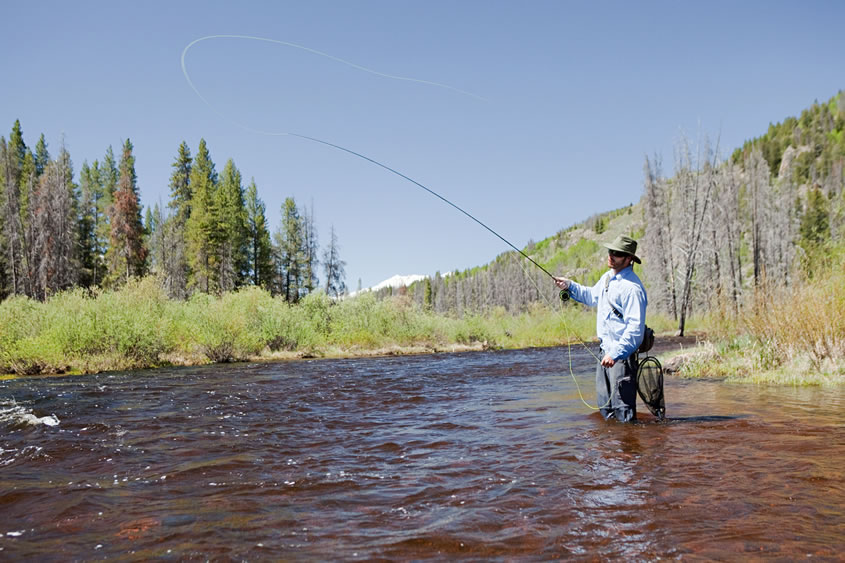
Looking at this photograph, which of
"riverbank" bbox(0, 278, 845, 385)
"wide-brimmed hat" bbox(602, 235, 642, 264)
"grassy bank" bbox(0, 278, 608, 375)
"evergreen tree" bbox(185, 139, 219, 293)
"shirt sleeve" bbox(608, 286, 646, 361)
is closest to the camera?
"shirt sleeve" bbox(608, 286, 646, 361)

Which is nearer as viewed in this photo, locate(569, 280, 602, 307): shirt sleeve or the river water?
the river water

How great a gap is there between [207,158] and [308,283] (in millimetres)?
16295

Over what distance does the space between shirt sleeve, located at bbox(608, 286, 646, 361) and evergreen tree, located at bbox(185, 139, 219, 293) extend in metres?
45.3

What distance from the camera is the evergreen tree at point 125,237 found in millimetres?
44938

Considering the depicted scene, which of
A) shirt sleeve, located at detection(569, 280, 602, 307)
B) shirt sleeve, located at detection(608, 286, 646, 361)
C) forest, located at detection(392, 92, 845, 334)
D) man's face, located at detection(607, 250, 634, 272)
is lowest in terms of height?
shirt sleeve, located at detection(608, 286, 646, 361)

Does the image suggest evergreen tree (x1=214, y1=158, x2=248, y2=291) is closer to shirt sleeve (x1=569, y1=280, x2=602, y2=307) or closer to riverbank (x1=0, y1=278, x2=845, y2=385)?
riverbank (x1=0, y1=278, x2=845, y2=385)

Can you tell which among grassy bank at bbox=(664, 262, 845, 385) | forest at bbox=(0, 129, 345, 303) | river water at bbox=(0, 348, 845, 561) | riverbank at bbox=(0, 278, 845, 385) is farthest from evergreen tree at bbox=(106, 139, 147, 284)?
grassy bank at bbox=(664, 262, 845, 385)

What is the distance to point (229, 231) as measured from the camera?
160 ft

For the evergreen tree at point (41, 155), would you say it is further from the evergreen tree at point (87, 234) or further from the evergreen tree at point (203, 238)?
the evergreen tree at point (203, 238)

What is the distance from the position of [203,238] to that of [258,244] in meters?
7.23

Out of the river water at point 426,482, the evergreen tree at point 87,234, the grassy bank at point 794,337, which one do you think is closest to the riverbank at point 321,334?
the grassy bank at point 794,337

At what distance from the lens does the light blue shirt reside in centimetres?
563

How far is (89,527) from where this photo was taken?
3.33 m

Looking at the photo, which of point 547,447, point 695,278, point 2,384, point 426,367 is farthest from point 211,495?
point 695,278
